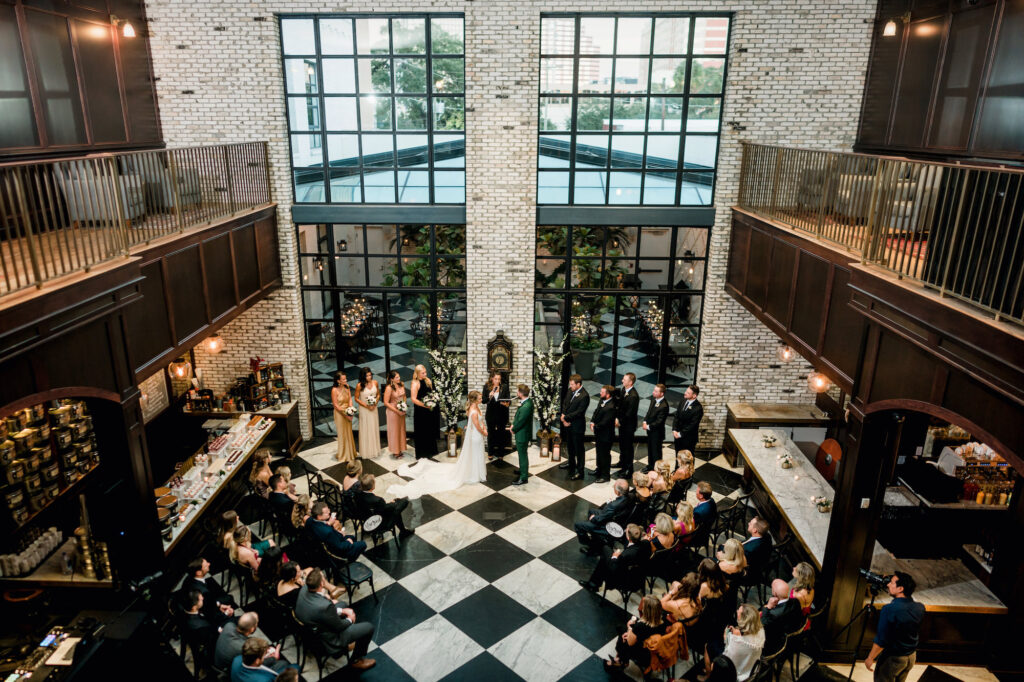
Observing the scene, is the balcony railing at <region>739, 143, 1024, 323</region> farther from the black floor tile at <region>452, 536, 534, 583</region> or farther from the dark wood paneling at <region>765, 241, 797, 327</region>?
the black floor tile at <region>452, 536, 534, 583</region>

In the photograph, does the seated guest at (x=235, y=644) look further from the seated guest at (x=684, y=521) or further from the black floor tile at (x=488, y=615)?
the seated guest at (x=684, y=521)

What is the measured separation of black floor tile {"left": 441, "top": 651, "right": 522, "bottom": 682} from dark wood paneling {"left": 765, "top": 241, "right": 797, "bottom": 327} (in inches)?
212

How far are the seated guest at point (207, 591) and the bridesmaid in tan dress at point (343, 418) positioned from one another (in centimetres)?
420

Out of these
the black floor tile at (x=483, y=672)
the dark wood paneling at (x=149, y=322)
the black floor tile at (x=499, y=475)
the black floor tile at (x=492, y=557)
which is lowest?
the black floor tile at (x=499, y=475)

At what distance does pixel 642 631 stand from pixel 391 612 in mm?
3027

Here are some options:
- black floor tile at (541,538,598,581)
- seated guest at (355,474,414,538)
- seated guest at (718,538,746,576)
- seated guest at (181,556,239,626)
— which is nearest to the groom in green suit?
black floor tile at (541,538,598,581)

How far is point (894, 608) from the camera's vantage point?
249 inches

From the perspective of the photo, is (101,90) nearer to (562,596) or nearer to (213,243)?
(213,243)

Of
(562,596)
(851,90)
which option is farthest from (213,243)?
(851,90)

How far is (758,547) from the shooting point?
25.5 feet

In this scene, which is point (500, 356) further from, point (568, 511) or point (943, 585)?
point (943, 585)

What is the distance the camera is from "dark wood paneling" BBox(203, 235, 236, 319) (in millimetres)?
8914

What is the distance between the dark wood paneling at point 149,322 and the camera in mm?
7028

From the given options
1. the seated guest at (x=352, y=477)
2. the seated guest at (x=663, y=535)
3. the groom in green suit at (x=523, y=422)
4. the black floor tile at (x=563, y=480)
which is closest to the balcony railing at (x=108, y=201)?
the seated guest at (x=352, y=477)
